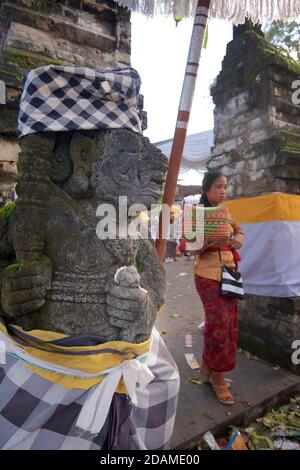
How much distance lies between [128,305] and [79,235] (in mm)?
342

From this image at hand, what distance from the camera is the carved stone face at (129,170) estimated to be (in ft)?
3.84

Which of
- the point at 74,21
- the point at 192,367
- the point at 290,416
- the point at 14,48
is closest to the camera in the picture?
the point at 14,48

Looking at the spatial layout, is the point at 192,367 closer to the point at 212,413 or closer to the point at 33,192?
the point at 212,413

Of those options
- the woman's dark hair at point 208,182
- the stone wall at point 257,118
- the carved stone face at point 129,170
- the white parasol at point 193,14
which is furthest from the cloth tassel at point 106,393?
the stone wall at point 257,118

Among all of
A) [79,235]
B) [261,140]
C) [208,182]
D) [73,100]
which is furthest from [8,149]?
[261,140]

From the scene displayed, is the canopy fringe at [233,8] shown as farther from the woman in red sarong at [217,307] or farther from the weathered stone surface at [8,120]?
the woman in red sarong at [217,307]

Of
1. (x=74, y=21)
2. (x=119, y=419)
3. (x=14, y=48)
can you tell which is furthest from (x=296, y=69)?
(x=119, y=419)

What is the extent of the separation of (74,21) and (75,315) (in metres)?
1.96

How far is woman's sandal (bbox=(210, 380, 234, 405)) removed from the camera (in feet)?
7.88

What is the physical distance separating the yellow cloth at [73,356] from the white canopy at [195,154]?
1024cm

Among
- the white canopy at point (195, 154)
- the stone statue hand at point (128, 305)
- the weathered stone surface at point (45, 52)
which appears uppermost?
the white canopy at point (195, 154)

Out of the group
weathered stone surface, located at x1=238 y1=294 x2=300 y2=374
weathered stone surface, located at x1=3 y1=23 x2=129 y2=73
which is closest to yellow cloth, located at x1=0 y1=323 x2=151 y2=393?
weathered stone surface, located at x1=3 y1=23 x2=129 y2=73

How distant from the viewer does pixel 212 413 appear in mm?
2289

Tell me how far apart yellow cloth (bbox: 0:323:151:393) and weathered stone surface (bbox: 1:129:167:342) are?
0.04 meters
